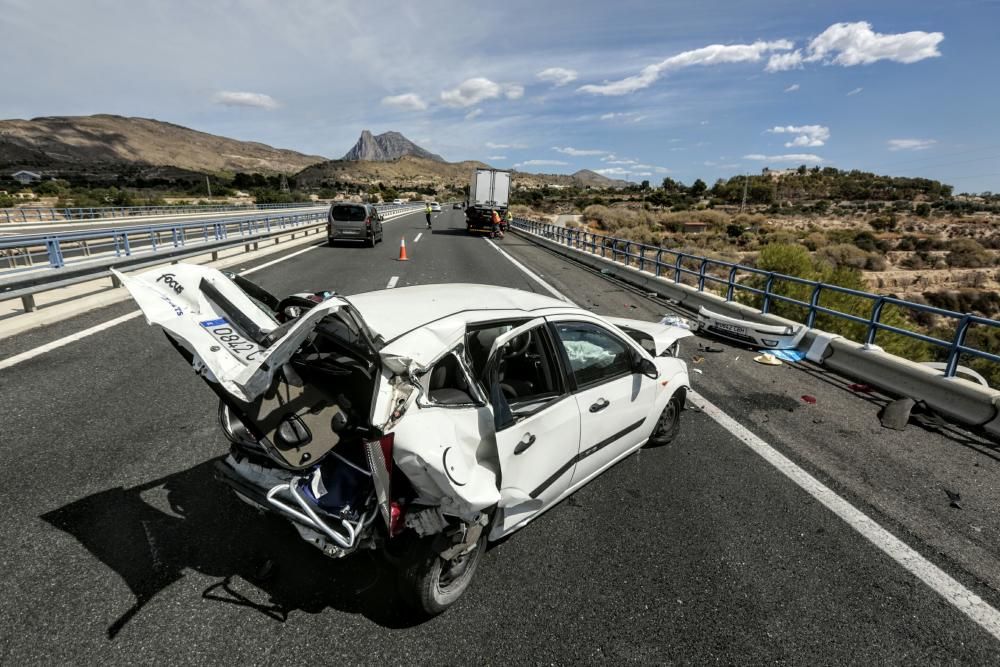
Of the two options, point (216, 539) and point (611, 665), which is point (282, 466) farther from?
point (611, 665)

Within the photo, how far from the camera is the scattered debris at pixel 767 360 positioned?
25.9ft

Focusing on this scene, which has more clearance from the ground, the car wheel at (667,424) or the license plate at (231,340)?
the license plate at (231,340)

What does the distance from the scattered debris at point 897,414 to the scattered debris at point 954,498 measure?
4.68 ft

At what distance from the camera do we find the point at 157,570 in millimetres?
3096

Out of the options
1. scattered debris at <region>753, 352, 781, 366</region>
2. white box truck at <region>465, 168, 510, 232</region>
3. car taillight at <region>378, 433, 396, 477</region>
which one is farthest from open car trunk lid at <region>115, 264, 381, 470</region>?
white box truck at <region>465, 168, 510, 232</region>

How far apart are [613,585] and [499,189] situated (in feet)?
115

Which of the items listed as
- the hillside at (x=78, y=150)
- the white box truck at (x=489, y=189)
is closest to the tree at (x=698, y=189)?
the white box truck at (x=489, y=189)

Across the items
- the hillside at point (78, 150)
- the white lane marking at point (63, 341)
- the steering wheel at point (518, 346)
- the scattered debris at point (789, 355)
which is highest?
the hillside at point (78, 150)

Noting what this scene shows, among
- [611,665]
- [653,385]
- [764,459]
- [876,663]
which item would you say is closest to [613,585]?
[611,665]

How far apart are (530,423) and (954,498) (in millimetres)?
3828

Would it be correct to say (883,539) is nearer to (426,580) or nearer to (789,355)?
(426,580)

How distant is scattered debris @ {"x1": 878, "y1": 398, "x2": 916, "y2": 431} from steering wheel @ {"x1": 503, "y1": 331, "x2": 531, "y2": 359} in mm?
4612

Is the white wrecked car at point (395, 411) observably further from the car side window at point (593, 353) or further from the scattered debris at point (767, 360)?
the scattered debris at point (767, 360)

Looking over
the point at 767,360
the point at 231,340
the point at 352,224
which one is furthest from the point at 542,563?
the point at 352,224
